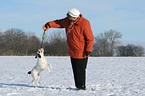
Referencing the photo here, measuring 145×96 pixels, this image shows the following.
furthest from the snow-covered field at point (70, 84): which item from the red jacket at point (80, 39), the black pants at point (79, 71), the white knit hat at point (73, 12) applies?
the white knit hat at point (73, 12)

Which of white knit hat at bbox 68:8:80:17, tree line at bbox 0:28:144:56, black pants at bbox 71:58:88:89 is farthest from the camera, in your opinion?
tree line at bbox 0:28:144:56

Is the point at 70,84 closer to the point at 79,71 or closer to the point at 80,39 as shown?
the point at 79,71

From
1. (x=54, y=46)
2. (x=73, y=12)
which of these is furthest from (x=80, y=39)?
(x=54, y=46)

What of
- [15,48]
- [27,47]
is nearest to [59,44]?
[27,47]

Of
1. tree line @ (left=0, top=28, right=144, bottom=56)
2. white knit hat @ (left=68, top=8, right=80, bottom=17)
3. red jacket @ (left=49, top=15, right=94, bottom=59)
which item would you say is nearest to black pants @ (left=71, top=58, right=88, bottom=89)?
red jacket @ (left=49, top=15, right=94, bottom=59)

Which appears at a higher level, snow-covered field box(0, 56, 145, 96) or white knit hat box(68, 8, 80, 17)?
white knit hat box(68, 8, 80, 17)

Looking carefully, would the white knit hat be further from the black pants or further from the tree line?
the tree line

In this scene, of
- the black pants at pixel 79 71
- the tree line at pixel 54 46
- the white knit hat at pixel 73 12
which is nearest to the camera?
the white knit hat at pixel 73 12

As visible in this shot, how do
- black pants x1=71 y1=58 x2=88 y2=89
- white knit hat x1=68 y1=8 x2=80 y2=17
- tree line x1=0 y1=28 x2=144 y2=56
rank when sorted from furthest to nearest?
tree line x1=0 y1=28 x2=144 y2=56
black pants x1=71 y1=58 x2=88 y2=89
white knit hat x1=68 y1=8 x2=80 y2=17

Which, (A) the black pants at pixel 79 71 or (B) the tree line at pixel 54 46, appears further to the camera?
(B) the tree line at pixel 54 46

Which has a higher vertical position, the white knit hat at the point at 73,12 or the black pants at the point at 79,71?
the white knit hat at the point at 73,12

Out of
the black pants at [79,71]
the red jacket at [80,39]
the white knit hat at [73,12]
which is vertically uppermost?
the white knit hat at [73,12]

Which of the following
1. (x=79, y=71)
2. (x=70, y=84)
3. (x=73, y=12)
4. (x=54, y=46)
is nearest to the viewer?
(x=73, y=12)

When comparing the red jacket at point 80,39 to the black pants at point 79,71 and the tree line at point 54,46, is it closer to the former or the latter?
the black pants at point 79,71
